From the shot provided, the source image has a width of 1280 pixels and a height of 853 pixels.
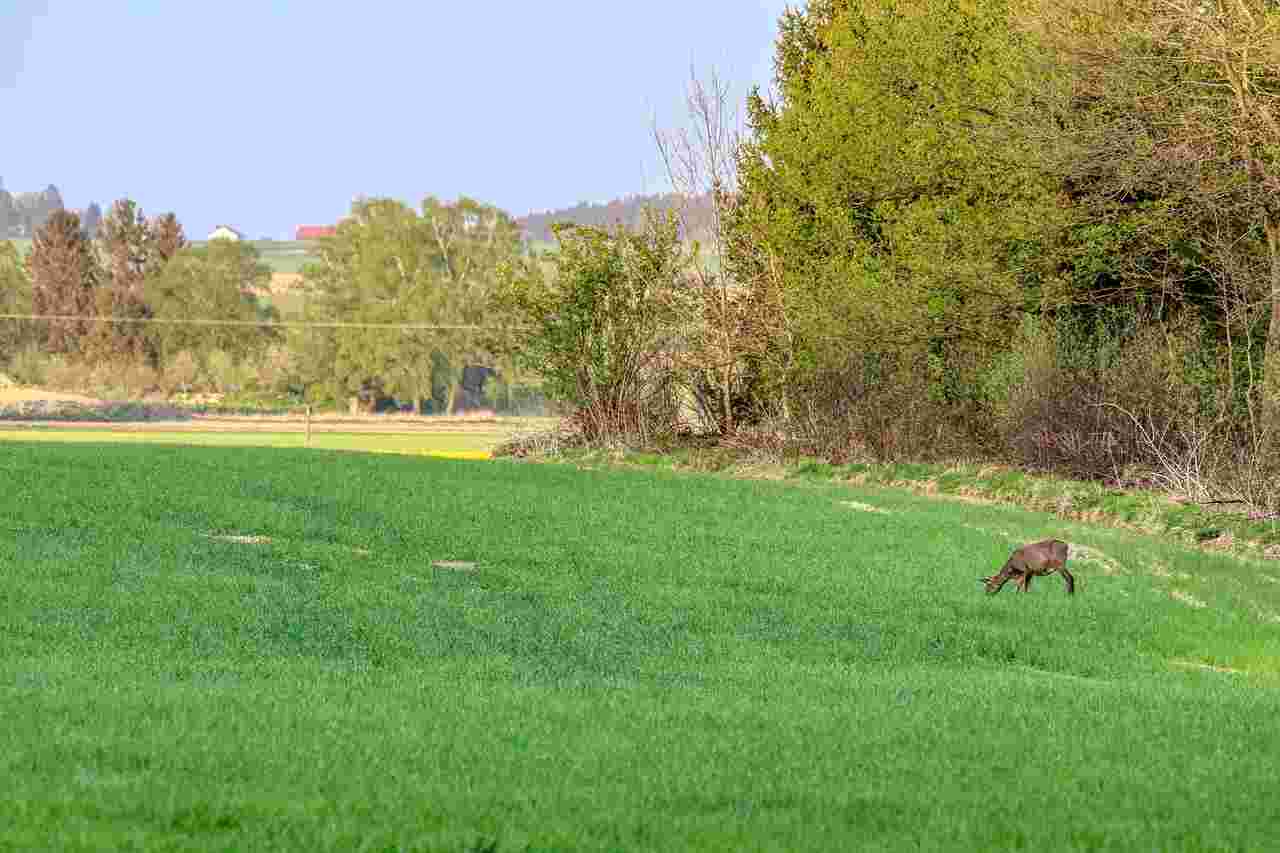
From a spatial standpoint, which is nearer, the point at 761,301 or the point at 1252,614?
the point at 1252,614

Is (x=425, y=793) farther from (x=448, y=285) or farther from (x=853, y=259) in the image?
(x=448, y=285)

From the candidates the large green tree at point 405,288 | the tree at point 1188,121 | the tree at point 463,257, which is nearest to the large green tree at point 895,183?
the tree at point 1188,121

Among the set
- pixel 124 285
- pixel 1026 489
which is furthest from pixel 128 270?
pixel 1026 489

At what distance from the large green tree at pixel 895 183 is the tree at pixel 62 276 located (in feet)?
250

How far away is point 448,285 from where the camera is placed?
96.2 m

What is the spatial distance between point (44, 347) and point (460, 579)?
93699mm

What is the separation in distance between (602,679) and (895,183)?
78.0ft

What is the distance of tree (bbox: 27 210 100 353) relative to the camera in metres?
105

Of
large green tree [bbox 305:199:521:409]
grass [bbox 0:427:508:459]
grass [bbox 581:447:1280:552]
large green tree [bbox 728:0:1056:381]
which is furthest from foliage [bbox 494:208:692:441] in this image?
large green tree [bbox 305:199:521:409]

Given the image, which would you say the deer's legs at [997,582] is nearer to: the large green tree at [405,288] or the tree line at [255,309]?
the tree line at [255,309]

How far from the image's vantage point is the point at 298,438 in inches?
2470

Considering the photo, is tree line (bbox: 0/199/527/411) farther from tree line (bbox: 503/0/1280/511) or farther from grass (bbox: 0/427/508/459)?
tree line (bbox: 503/0/1280/511)

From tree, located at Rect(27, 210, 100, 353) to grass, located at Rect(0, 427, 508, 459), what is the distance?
3908 centimetres

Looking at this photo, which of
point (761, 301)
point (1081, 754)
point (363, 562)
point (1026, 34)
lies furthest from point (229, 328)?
point (1081, 754)
